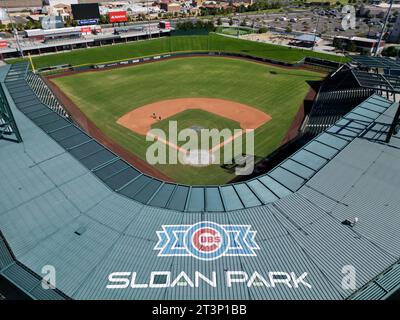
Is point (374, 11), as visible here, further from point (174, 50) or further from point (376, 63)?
point (376, 63)

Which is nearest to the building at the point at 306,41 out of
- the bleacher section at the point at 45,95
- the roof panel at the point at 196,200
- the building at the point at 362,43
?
the building at the point at 362,43

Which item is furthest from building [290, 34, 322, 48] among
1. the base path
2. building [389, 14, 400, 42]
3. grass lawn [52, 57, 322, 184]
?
the base path

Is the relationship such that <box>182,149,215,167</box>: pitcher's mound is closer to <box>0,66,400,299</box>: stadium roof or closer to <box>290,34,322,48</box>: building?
<box>0,66,400,299</box>: stadium roof

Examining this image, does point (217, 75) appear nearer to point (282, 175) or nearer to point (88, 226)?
point (282, 175)

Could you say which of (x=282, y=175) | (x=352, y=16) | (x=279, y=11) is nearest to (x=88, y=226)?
(x=282, y=175)

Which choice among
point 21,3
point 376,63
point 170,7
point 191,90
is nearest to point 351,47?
point 376,63

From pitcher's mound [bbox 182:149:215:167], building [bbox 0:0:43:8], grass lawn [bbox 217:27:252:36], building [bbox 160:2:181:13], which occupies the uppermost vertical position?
building [bbox 0:0:43:8]
